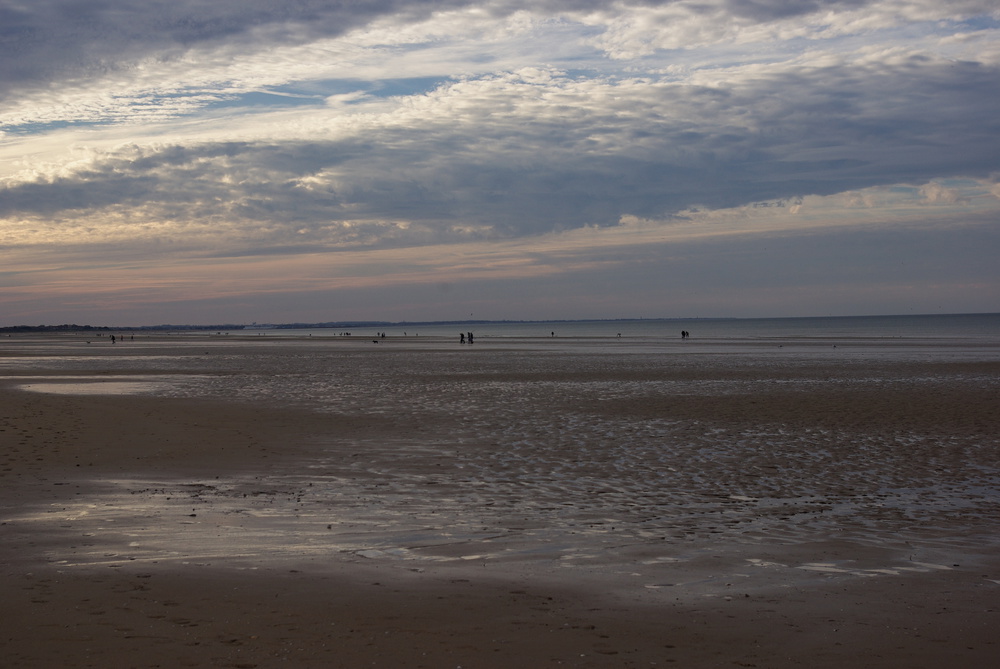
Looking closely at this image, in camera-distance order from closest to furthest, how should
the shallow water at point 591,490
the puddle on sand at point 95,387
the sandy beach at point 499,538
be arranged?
1. the sandy beach at point 499,538
2. the shallow water at point 591,490
3. the puddle on sand at point 95,387

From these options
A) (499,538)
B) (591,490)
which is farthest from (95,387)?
(499,538)

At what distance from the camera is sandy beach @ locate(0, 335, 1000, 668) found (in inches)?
266

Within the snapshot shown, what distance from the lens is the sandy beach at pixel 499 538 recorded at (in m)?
6.76

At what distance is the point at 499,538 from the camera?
33.7 ft

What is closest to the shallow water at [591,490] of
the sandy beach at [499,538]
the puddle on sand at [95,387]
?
the sandy beach at [499,538]

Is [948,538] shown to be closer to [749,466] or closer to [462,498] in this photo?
[749,466]

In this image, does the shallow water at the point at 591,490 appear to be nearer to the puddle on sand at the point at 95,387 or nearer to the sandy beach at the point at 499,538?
the sandy beach at the point at 499,538

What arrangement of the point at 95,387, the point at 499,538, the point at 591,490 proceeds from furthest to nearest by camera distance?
the point at 95,387 → the point at 591,490 → the point at 499,538

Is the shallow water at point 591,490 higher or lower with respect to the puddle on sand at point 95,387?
lower

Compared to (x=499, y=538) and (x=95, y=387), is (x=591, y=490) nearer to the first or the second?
(x=499, y=538)

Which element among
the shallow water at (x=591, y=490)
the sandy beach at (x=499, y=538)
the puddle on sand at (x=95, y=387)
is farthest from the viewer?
the puddle on sand at (x=95, y=387)

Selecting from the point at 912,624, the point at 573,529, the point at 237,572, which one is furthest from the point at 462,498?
the point at 912,624

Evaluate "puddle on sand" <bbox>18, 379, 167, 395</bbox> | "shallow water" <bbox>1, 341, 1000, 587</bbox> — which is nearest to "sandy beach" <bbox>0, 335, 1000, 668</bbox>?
"shallow water" <bbox>1, 341, 1000, 587</bbox>

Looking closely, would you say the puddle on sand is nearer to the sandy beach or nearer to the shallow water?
the shallow water
